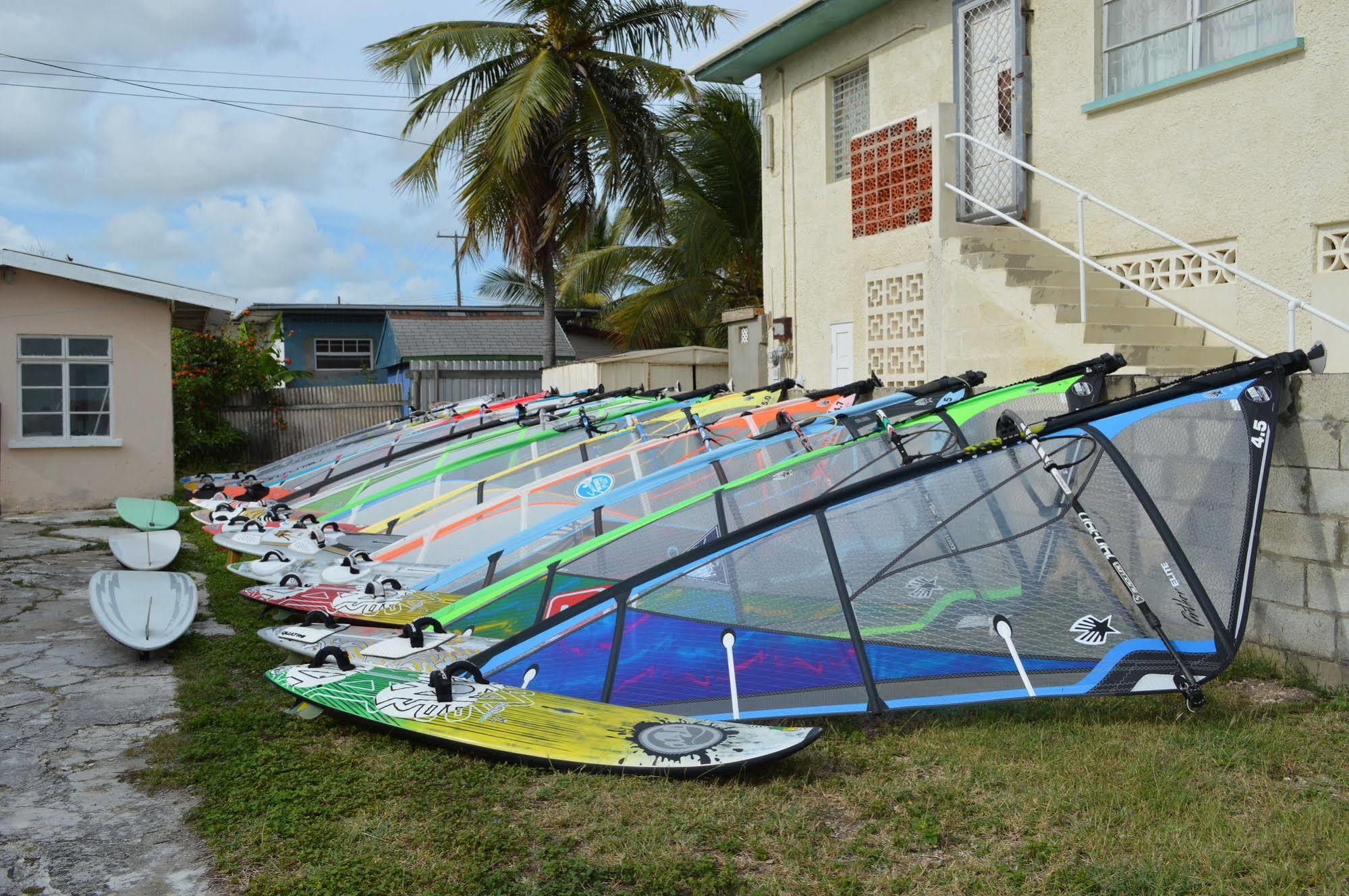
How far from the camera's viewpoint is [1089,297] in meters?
8.81

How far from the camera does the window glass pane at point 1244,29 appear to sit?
7875 mm

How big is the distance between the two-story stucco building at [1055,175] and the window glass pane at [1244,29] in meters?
0.02

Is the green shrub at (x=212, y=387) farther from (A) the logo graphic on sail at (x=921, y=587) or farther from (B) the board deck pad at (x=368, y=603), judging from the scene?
(A) the logo graphic on sail at (x=921, y=587)

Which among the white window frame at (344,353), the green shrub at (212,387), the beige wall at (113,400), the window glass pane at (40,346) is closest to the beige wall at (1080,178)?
the beige wall at (113,400)

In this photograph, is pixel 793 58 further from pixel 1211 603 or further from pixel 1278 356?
pixel 1211 603

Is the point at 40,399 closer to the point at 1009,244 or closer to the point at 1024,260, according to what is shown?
the point at 1009,244

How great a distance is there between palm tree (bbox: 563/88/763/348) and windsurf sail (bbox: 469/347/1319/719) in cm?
1349

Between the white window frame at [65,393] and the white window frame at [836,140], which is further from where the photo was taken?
the white window frame at [65,393]

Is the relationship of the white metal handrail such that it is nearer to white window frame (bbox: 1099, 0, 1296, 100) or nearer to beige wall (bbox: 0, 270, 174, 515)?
white window frame (bbox: 1099, 0, 1296, 100)

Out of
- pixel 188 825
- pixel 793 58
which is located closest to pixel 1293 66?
pixel 793 58

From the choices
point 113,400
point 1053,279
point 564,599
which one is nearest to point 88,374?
point 113,400

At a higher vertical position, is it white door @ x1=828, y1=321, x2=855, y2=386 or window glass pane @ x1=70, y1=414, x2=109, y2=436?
white door @ x1=828, y1=321, x2=855, y2=386

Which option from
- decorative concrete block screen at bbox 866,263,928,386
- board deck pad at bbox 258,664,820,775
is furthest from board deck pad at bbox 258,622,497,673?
decorative concrete block screen at bbox 866,263,928,386

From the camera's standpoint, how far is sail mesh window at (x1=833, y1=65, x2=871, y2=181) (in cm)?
1237
